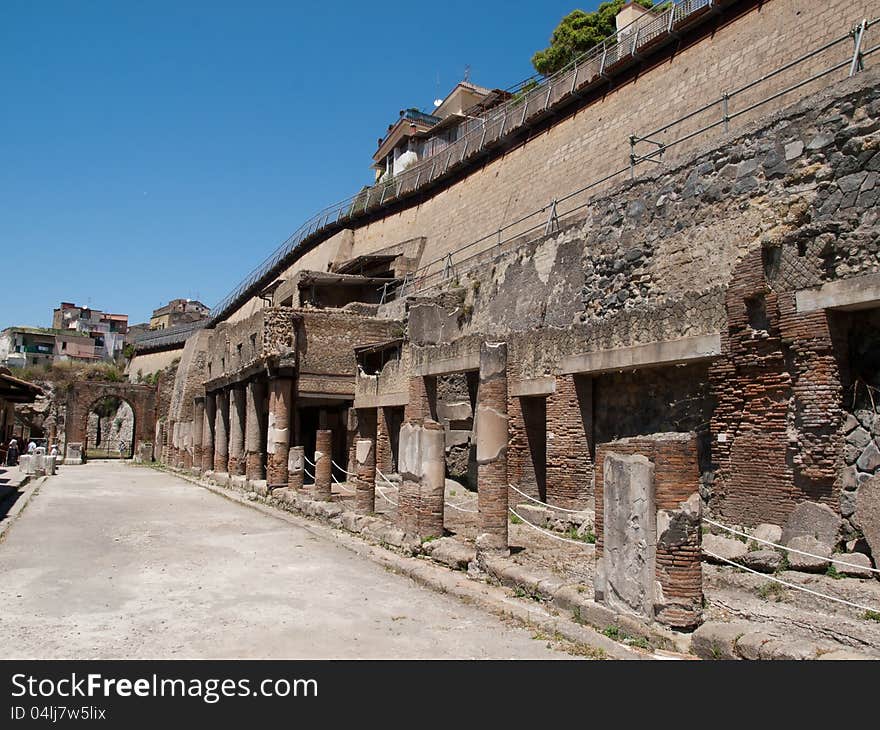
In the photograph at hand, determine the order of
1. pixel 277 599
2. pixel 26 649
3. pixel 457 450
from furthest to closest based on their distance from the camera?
pixel 457 450, pixel 277 599, pixel 26 649

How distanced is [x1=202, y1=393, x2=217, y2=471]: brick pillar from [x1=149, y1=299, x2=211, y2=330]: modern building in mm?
49891

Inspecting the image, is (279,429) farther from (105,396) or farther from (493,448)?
(105,396)

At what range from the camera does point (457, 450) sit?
15922 millimetres

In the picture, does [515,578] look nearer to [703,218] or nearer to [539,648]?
[539,648]

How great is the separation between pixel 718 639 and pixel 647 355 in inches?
225

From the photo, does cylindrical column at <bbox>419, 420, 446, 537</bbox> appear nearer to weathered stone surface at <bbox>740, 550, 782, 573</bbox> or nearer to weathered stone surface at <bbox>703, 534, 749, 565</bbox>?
weathered stone surface at <bbox>703, 534, 749, 565</bbox>

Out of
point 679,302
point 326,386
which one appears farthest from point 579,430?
point 326,386

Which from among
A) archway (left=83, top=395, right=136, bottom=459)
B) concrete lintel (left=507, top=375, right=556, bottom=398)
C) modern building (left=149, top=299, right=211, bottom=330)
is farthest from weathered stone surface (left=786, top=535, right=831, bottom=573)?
modern building (left=149, top=299, right=211, bottom=330)

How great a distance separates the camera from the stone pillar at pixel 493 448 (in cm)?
805

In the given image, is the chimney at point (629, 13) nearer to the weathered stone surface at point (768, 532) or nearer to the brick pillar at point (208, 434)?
the brick pillar at point (208, 434)

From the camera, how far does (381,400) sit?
1700 centimetres

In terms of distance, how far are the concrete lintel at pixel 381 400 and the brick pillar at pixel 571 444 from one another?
4509mm

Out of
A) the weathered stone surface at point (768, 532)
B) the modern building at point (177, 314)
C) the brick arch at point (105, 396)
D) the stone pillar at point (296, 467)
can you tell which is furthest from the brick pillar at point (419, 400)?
the modern building at point (177, 314)

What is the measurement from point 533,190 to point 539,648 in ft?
62.5
